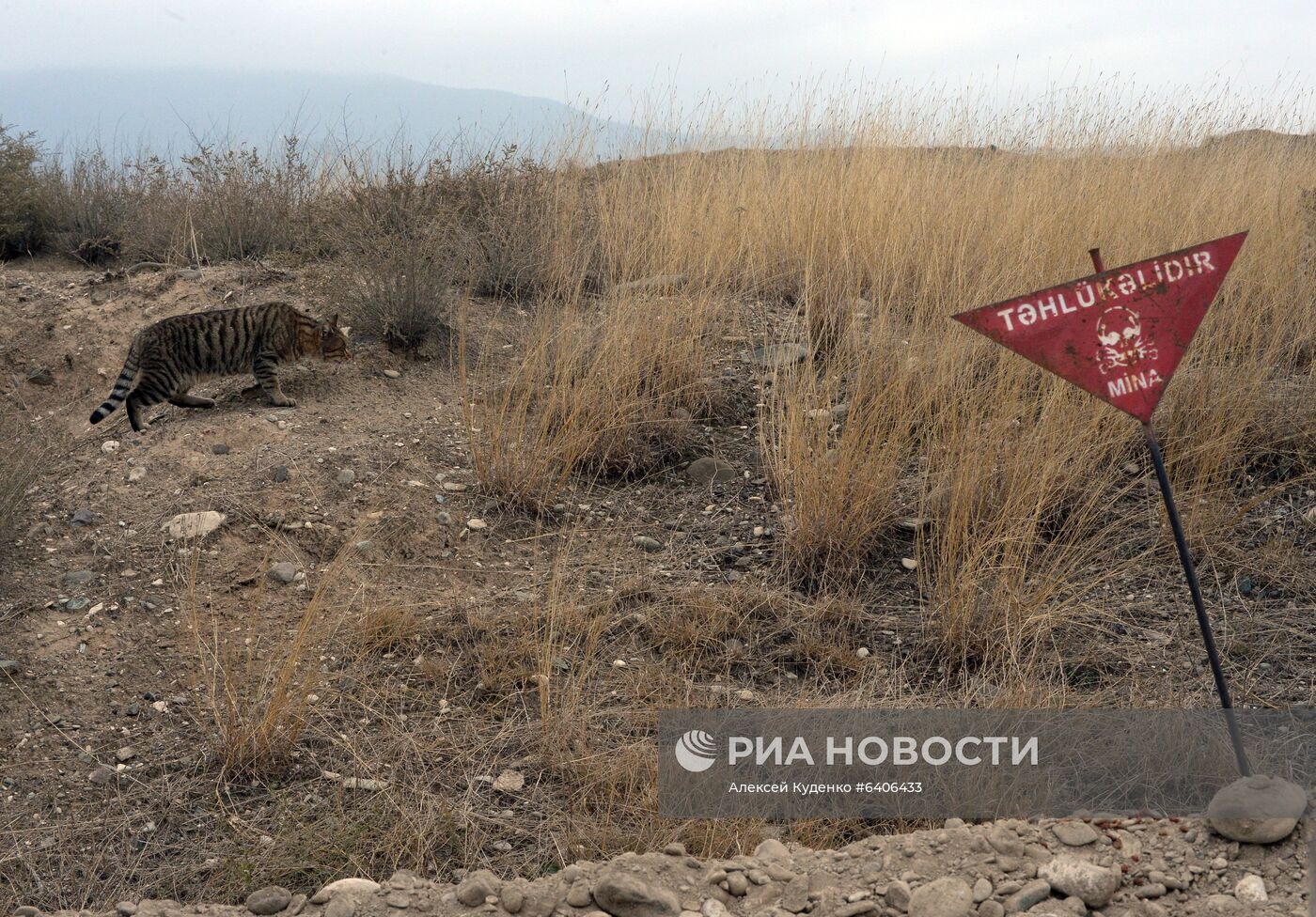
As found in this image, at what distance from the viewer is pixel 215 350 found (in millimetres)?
4934

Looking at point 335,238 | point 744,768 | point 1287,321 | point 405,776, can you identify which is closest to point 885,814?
point 744,768

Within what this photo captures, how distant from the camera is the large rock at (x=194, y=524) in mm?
3936

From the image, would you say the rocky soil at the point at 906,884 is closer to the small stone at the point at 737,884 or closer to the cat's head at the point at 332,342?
the small stone at the point at 737,884

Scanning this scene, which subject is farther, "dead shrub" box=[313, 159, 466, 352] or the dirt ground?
"dead shrub" box=[313, 159, 466, 352]

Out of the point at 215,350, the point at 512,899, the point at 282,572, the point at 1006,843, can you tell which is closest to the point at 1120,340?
the point at 1006,843

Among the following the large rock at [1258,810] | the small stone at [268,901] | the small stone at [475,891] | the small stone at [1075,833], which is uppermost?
the large rock at [1258,810]

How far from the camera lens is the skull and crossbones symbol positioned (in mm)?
2584

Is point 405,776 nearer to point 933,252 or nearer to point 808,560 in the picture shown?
point 808,560

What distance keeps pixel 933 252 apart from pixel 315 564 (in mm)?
3411

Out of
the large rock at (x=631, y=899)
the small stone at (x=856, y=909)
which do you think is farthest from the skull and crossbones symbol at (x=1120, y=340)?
the large rock at (x=631, y=899)

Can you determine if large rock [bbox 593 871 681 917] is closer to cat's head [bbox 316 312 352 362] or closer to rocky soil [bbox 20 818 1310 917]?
rocky soil [bbox 20 818 1310 917]

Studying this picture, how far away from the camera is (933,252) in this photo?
5.39m

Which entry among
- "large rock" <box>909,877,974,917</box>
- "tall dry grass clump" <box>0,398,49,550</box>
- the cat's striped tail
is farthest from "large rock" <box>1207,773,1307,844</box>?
the cat's striped tail

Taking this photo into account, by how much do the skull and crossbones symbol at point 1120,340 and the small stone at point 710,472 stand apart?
2.23 metres
